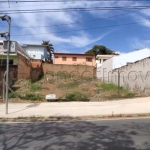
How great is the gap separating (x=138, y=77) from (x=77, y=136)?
11878mm

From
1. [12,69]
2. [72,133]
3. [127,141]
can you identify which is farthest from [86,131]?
[12,69]

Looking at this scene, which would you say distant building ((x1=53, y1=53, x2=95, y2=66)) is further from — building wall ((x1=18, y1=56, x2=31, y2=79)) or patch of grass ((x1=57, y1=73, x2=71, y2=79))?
building wall ((x1=18, y1=56, x2=31, y2=79))

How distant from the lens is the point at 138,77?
1719 cm

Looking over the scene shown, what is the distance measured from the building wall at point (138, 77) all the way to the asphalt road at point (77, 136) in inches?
317

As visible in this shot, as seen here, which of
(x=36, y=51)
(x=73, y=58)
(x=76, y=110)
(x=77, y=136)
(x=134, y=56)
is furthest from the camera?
(x=73, y=58)

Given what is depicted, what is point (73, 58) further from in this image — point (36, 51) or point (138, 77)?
point (138, 77)

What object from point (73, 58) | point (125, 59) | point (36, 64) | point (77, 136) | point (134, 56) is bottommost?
point (77, 136)

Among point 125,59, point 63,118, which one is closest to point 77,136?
point 63,118

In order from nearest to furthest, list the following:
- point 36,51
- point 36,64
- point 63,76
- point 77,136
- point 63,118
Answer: point 77,136, point 63,118, point 63,76, point 36,64, point 36,51

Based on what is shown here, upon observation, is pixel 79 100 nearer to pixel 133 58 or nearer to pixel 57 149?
pixel 57 149

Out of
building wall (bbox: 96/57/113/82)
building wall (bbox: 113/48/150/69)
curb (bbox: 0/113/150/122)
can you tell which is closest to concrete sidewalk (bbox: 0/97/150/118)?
curb (bbox: 0/113/150/122)

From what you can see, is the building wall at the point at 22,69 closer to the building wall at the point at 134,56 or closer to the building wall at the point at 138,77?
the building wall at the point at 138,77

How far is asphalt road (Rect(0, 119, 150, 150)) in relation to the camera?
5352mm

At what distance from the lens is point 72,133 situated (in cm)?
665
